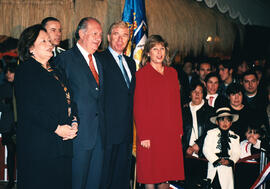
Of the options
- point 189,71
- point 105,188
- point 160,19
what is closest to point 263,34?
point 189,71

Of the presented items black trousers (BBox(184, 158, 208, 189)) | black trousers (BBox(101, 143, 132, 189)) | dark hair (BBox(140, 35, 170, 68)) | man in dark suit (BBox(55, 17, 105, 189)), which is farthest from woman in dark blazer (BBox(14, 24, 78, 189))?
black trousers (BBox(184, 158, 208, 189))

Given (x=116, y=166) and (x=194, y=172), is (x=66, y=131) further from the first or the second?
(x=194, y=172)

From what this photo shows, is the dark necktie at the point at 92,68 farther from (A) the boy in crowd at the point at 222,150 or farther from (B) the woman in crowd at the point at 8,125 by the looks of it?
(B) the woman in crowd at the point at 8,125

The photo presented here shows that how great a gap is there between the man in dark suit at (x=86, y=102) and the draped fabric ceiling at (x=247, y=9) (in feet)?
9.16

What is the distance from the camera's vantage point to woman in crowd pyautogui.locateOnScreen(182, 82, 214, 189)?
340 cm

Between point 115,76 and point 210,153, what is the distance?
4.17ft

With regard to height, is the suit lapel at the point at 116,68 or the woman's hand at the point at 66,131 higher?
the suit lapel at the point at 116,68

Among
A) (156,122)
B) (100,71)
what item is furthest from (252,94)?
(100,71)

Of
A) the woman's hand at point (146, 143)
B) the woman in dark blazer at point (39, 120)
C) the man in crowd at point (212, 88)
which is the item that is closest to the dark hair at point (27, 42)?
the woman in dark blazer at point (39, 120)

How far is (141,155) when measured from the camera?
3.06 meters

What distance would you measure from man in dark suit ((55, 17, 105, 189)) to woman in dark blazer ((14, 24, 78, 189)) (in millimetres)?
218

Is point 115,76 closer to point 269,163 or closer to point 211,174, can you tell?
point 211,174

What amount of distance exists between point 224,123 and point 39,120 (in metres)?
1.95

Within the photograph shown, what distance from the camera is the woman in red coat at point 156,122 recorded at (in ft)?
9.89
